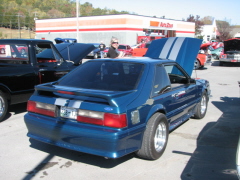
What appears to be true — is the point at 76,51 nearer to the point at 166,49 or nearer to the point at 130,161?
the point at 166,49

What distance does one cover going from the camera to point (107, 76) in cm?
424

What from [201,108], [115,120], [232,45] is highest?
[232,45]

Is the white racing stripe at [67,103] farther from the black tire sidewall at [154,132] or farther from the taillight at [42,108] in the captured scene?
the black tire sidewall at [154,132]

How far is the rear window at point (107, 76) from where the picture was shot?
399cm

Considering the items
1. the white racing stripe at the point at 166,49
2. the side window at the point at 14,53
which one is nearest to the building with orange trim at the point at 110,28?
the white racing stripe at the point at 166,49

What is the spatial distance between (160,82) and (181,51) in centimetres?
364

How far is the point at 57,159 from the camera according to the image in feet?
13.2

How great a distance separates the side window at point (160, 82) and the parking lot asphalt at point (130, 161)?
0.99 metres

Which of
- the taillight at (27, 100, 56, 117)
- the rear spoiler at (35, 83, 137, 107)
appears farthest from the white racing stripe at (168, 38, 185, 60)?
the taillight at (27, 100, 56, 117)

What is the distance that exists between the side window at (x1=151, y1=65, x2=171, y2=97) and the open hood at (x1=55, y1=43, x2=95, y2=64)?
3.53 meters

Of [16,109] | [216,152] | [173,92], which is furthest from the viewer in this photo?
[16,109]

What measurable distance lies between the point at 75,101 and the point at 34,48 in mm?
3348

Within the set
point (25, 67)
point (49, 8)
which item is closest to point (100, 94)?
point (25, 67)

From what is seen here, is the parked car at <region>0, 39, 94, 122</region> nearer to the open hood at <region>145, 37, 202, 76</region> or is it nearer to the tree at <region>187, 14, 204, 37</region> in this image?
the open hood at <region>145, 37, 202, 76</region>
